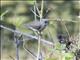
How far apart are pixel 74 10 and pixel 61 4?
16 cm

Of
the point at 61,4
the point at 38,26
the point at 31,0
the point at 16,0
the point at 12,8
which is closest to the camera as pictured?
the point at 38,26

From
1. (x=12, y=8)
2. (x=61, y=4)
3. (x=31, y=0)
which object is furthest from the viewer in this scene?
(x=61, y=4)

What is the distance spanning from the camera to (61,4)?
1.98 meters

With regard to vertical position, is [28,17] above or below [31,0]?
below

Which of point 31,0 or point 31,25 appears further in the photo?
point 31,0

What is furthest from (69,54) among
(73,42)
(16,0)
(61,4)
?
(61,4)

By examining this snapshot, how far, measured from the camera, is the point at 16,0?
1726 millimetres

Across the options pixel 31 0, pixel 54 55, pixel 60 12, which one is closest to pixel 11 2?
pixel 60 12

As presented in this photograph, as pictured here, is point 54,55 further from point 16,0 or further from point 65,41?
point 16,0

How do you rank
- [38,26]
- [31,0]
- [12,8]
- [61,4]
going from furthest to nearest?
[61,4] → [12,8] → [31,0] → [38,26]

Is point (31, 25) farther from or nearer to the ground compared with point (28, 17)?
farther from the ground

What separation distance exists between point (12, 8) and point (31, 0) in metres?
1.03

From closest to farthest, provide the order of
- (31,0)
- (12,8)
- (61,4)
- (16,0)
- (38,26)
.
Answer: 1. (38,26)
2. (31,0)
3. (16,0)
4. (12,8)
5. (61,4)

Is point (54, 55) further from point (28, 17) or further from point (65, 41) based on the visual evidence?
point (28, 17)
